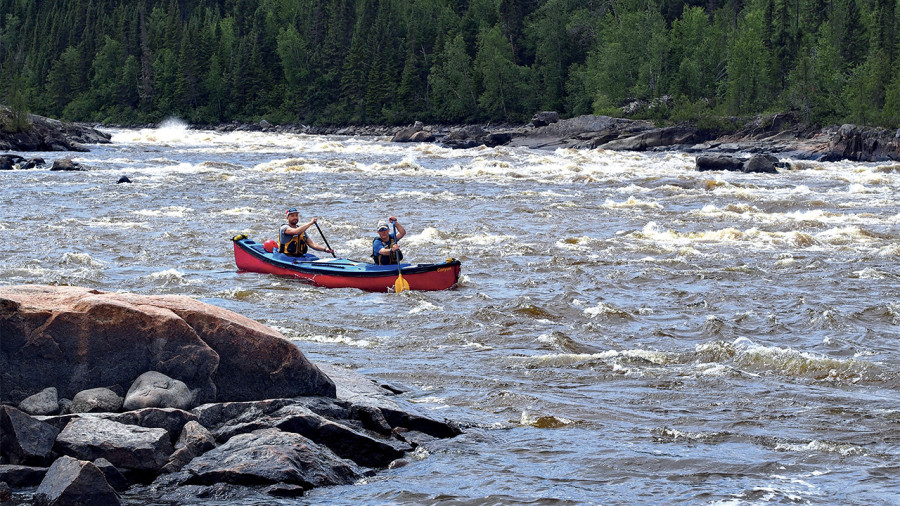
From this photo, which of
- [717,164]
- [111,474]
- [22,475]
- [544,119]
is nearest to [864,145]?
[717,164]

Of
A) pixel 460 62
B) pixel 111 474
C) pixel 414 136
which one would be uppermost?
pixel 460 62

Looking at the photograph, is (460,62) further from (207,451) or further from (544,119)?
(207,451)

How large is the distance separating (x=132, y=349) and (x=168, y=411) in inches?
26.7

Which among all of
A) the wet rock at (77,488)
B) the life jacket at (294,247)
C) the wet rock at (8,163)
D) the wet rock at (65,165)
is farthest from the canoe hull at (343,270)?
the wet rock at (8,163)

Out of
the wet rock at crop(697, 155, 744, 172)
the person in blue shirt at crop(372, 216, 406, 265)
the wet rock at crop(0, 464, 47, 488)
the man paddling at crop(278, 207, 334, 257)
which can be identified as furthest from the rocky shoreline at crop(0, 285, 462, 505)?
the wet rock at crop(697, 155, 744, 172)

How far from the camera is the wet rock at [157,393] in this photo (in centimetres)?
641

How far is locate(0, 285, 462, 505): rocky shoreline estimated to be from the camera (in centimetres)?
585

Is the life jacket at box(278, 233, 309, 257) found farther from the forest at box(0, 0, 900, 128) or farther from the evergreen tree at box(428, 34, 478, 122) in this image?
the evergreen tree at box(428, 34, 478, 122)

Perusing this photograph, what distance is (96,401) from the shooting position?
6.39 meters

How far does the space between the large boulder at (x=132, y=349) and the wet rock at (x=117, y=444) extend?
1.99 ft

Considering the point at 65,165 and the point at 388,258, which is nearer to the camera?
the point at 388,258

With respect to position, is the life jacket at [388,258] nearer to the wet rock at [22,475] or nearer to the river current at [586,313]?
the river current at [586,313]

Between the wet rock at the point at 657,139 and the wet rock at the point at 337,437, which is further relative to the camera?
the wet rock at the point at 657,139

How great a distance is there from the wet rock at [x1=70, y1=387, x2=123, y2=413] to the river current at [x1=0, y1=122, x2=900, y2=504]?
0.90m
